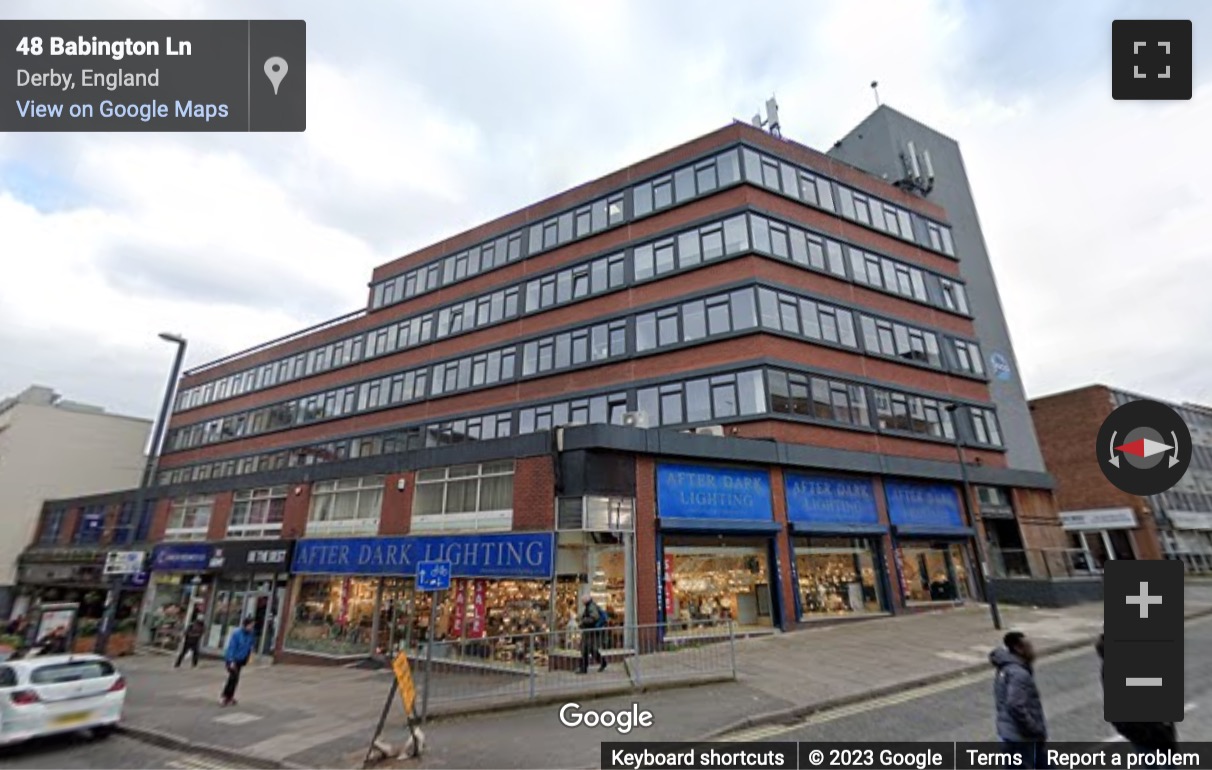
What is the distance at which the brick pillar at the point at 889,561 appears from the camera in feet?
69.4

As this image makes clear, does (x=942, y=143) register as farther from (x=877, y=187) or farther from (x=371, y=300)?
(x=371, y=300)

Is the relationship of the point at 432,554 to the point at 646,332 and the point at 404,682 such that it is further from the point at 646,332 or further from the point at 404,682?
the point at 646,332

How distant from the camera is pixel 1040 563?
25.1 meters

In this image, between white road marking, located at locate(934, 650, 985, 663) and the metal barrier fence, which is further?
white road marking, located at locate(934, 650, 985, 663)

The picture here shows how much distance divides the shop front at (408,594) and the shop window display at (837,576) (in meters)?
9.41

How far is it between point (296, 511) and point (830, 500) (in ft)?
67.6

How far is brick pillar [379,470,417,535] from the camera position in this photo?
19516mm

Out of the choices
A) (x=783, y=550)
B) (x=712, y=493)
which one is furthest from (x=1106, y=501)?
(x=712, y=493)

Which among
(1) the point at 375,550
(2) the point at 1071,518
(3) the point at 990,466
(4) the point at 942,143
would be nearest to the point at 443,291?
(1) the point at 375,550

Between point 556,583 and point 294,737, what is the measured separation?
6.57 metres

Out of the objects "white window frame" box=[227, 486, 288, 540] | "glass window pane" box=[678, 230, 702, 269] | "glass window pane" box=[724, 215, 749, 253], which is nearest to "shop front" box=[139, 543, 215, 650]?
"white window frame" box=[227, 486, 288, 540]

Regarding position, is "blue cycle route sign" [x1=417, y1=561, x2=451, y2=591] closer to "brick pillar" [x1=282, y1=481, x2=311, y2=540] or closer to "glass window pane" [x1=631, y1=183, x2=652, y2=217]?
"brick pillar" [x1=282, y1=481, x2=311, y2=540]

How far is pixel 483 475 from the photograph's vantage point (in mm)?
17797

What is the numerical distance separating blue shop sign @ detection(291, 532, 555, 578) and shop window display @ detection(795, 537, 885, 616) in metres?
9.41
